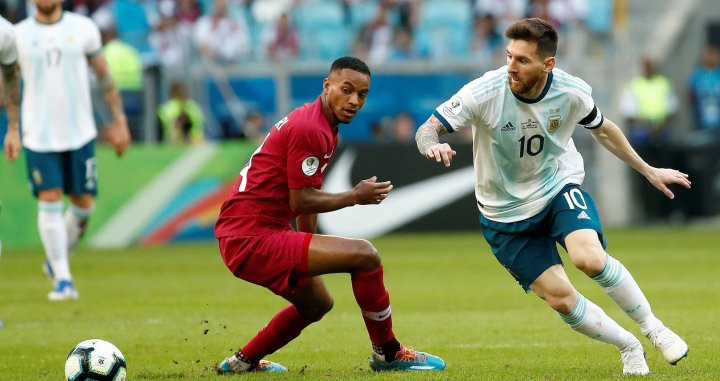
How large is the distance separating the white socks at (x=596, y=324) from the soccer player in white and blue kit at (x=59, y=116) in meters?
5.67

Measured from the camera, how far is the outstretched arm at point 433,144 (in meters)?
6.55

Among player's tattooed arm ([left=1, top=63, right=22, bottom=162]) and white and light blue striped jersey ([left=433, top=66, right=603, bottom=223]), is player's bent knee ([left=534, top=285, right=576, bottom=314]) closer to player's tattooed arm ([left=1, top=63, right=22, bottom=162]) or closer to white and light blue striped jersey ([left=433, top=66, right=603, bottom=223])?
white and light blue striped jersey ([left=433, top=66, right=603, bottom=223])

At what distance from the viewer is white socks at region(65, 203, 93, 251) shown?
12.2 meters

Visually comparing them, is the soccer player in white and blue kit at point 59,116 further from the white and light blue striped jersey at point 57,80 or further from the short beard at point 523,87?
the short beard at point 523,87

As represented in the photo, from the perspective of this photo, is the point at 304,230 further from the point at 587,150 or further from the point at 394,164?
the point at 587,150

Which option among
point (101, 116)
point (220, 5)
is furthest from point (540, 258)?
point (220, 5)

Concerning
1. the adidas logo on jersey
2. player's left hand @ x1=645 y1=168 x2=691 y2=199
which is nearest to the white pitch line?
player's left hand @ x1=645 y1=168 x2=691 y2=199

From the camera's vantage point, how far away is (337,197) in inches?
268

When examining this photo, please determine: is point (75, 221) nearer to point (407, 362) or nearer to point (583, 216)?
point (407, 362)

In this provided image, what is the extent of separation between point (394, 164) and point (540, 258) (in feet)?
41.3

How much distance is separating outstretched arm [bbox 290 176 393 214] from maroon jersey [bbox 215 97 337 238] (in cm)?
6

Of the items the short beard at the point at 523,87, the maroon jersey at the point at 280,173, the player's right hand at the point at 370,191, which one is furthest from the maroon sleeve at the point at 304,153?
the short beard at the point at 523,87

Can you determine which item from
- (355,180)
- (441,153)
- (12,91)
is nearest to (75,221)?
(12,91)

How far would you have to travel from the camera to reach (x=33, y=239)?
705 inches
